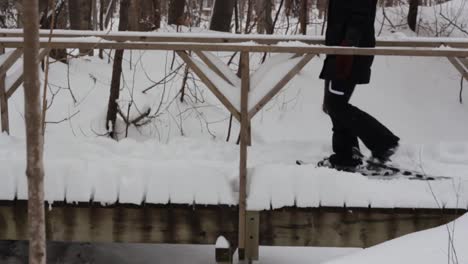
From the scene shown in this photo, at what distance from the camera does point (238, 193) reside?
14.4 ft

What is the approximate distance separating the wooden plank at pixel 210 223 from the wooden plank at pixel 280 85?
27.9 inches

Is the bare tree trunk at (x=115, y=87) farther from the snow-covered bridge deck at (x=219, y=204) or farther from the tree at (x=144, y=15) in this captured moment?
the snow-covered bridge deck at (x=219, y=204)

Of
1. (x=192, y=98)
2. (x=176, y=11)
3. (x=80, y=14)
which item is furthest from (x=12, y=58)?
(x=176, y=11)

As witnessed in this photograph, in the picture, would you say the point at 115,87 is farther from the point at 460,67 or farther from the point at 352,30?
the point at 460,67

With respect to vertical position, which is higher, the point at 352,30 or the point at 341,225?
the point at 352,30

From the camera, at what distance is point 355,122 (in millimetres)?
4727

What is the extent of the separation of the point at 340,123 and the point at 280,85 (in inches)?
27.2

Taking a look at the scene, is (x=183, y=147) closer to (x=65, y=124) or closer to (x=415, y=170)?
(x=415, y=170)

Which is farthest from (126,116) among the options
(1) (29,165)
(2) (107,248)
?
(1) (29,165)

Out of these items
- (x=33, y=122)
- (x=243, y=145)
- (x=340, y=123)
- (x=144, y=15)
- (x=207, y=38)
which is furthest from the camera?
(x=144, y=15)

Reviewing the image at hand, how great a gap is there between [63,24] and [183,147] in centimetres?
810

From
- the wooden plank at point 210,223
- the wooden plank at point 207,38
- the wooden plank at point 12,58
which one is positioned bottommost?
the wooden plank at point 210,223

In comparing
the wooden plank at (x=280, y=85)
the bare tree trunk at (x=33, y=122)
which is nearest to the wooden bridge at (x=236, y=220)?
the wooden plank at (x=280, y=85)

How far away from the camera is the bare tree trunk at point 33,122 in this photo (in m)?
2.32
